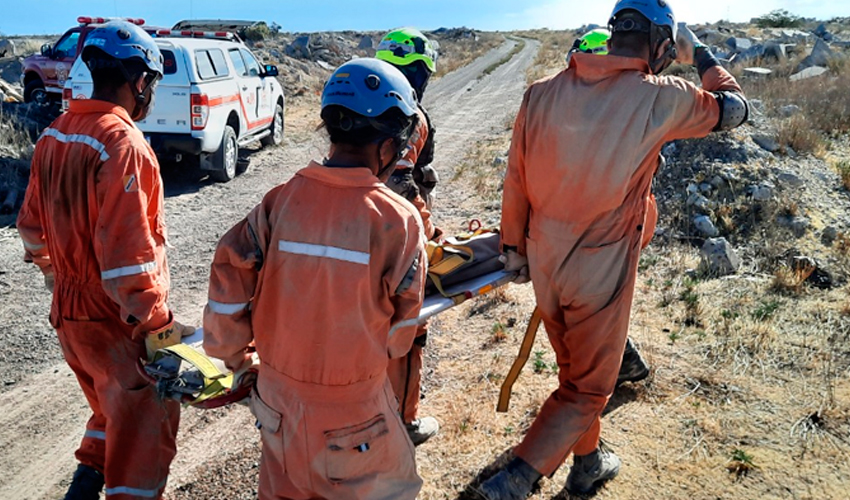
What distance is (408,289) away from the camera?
2238 mm

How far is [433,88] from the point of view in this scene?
25875 millimetres

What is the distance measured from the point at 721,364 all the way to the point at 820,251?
2.94 metres

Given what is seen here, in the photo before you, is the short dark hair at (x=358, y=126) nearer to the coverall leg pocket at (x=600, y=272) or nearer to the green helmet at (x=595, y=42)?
the coverall leg pocket at (x=600, y=272)

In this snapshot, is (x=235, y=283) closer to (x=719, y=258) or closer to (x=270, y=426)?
(x=270, y=426)

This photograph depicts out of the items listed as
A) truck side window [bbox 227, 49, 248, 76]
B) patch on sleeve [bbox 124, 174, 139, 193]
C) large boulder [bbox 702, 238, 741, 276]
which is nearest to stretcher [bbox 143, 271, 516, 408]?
patch on sleeve [bbox 124, 174, 139, 193]

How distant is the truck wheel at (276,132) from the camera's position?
13.5 m

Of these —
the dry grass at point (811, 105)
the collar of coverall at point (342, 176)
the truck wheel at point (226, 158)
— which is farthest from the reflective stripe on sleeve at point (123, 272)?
the dry grass at point (811, 105)

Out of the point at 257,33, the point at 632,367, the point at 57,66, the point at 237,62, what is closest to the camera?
the point at 632,367

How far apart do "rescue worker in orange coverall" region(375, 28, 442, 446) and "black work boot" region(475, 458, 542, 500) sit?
71 cm

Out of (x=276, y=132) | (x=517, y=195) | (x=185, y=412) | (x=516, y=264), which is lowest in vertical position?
(x=276, y=132)

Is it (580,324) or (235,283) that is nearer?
(235,283)

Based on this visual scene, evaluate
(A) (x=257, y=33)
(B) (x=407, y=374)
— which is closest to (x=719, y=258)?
(B) (x=407, y=374)

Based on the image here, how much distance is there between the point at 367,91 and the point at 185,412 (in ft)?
9.86

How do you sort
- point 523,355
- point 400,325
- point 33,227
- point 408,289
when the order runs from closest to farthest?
point 408,289 → point 400,325 → point 33,227 → point 523,355
